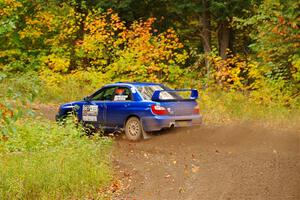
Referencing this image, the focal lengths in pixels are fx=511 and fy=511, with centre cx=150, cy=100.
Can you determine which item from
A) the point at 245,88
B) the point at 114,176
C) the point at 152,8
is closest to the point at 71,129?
the point at 114,176

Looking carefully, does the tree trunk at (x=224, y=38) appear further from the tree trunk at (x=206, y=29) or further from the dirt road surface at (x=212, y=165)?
the dirt road surface at (x=212, y=165)

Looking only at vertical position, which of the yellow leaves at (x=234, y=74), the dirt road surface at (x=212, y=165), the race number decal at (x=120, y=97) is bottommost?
the dirt road surface at (x=212, y=165)

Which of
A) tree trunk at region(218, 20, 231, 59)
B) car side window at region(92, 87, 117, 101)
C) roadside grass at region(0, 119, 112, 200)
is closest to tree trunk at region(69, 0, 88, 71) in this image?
tree trunk at region(218, 20, 231, 59)

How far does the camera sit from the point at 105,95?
49.3ft

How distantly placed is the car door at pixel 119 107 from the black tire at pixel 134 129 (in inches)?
7.7

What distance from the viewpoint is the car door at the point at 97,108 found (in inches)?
583

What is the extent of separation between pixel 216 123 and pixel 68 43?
44.9 feet

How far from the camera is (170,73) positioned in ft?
78.0

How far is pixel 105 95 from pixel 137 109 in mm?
1530

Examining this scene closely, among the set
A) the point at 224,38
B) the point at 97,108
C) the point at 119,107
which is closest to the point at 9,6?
the point at 224,38

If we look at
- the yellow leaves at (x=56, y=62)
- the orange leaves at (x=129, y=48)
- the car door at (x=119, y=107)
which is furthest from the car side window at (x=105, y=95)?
the yellow leaves at (x=56, y=62)

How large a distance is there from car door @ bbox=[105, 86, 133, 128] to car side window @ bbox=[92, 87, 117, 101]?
0.18 metres

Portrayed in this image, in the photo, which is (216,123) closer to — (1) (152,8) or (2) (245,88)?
(2) (245,88)

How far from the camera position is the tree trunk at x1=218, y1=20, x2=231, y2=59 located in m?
25.9
